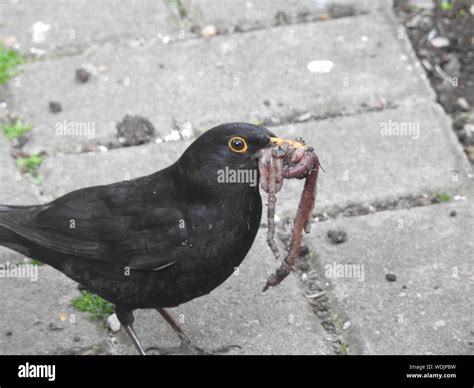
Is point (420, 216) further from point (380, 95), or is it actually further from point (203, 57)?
point (203, 57)

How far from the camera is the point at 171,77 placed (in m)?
6.98

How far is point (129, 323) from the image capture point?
16.8ft

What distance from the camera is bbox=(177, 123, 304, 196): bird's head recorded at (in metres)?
4.75

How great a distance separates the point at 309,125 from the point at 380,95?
574mm

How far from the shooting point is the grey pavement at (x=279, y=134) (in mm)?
5277

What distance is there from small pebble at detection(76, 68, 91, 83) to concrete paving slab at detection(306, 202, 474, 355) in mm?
2039

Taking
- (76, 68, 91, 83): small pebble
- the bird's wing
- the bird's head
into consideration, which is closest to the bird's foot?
the bird's wing

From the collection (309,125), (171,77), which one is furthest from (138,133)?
(309,125)

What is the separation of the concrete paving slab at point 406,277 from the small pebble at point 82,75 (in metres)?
2.04

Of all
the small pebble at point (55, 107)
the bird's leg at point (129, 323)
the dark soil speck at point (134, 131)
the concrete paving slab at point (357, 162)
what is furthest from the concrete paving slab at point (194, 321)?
the small pebble at point (55, 107)

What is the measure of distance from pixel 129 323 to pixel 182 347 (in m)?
0.30

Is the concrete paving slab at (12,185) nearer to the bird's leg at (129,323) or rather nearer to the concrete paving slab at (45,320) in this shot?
the concrete paving slab at (45,320)

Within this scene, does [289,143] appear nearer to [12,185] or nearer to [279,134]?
[279,134]

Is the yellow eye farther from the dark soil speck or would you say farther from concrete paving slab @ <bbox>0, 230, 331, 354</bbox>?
the dark soil speck
